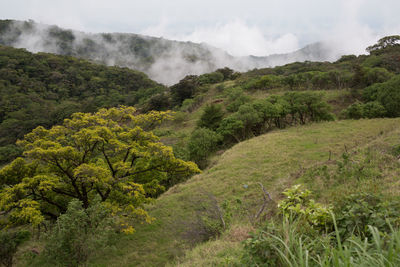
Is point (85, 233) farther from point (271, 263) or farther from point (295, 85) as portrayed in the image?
point (295, 85)

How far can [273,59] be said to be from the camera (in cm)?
19550

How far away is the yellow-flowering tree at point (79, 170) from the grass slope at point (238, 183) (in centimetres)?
125

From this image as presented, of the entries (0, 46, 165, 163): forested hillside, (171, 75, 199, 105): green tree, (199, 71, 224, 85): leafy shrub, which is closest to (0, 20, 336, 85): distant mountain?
(0, 46, 165, 163): forested hillside

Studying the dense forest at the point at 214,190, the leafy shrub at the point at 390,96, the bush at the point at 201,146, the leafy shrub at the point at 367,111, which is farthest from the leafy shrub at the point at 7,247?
the leafy shrub at the point at 390,96

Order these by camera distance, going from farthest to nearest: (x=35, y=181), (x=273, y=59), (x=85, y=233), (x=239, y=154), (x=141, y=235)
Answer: (x=273, y=59) → (x=239, y=154) → (x=141, y=235) → (x=35, y=181) → (x=85, y=233)

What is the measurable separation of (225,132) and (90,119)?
727 inches

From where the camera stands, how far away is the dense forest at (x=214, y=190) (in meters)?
2.72

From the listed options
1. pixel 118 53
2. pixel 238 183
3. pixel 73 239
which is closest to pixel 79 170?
pixel 73 239

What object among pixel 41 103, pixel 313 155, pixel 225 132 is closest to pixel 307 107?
pixel 225 132

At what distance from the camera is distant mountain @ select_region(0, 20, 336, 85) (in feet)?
503

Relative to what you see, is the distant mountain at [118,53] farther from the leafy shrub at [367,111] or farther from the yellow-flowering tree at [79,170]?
the yellow-flowering tree at [79,170]

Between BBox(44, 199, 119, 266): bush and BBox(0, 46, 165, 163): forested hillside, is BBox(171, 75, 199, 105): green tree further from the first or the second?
BBox(44, 199, 119, 266): bush

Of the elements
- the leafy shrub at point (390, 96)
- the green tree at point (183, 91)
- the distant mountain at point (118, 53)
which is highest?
the distant mountain at point (118, 53)

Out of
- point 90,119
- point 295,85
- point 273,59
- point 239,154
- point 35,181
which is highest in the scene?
point 273,59
